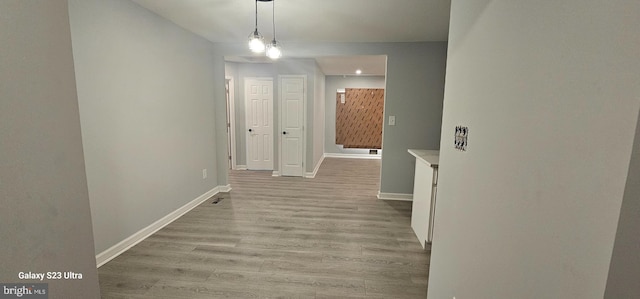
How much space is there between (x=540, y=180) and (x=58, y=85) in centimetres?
151

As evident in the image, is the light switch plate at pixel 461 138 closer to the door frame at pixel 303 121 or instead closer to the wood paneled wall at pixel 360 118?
the door frame at pixel 303 121

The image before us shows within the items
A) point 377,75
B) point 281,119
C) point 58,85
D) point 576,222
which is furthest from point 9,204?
point 377,75

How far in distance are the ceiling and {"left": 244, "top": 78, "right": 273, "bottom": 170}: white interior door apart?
178 cm

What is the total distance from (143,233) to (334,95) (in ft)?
18.2

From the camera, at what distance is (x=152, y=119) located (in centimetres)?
260

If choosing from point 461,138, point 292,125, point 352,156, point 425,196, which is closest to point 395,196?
point 425,196

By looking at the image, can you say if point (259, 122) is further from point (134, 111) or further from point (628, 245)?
point (628, 245)

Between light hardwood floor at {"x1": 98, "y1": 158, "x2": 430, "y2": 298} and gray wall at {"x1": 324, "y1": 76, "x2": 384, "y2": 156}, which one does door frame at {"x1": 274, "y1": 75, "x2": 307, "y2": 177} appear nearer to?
light hardwood floor at {"x1": 98, "y1": 158, "x2": 430, "y2": 298}

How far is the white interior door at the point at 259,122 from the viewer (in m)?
5.30

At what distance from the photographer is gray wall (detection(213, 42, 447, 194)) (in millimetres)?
3518

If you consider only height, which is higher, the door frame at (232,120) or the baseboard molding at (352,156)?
the door frame at (232,120)

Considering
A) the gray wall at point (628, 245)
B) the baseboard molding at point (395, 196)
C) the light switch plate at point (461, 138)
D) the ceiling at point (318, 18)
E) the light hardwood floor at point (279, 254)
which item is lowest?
the light hardwood floor at point (279, 254)

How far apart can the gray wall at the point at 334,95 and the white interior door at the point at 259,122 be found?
2154mm

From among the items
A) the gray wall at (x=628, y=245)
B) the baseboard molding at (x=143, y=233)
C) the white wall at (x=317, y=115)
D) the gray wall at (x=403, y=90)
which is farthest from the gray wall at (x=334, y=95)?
the gray wall at (x=628, y=245)
